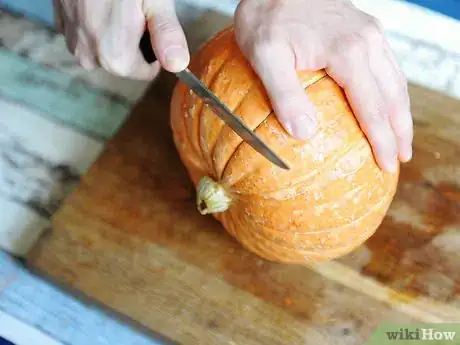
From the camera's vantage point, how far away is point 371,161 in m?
0.84

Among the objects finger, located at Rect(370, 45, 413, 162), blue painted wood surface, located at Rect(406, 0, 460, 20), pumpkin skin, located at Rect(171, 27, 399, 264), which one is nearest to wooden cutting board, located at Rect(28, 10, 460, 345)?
pumpkin skin, located at Rect(171, 27, 399, 264)

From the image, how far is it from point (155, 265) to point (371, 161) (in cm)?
40

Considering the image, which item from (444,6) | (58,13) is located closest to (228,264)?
(58,13)

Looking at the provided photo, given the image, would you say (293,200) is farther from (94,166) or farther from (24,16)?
(24,16)

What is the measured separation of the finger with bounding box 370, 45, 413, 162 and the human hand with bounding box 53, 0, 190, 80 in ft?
0.87

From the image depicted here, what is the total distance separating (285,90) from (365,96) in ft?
0.37

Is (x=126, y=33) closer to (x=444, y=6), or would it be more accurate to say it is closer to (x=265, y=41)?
(x=265, y=41)

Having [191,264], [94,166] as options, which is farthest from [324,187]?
[94,166]

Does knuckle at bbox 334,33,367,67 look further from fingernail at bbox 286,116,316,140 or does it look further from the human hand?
the human hand

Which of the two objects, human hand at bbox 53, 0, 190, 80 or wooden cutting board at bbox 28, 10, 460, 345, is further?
wooden cutting board at bbox 28, 10, 460, 345

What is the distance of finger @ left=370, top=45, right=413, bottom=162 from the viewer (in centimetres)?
83

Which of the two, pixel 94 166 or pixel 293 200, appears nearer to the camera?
pixel 293 200

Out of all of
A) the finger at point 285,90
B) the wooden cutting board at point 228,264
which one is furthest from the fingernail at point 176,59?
the wooden cutting board at point 228,264

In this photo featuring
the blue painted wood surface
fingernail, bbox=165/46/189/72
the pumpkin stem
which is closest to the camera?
fingernail, bbox=165/46/189/72
